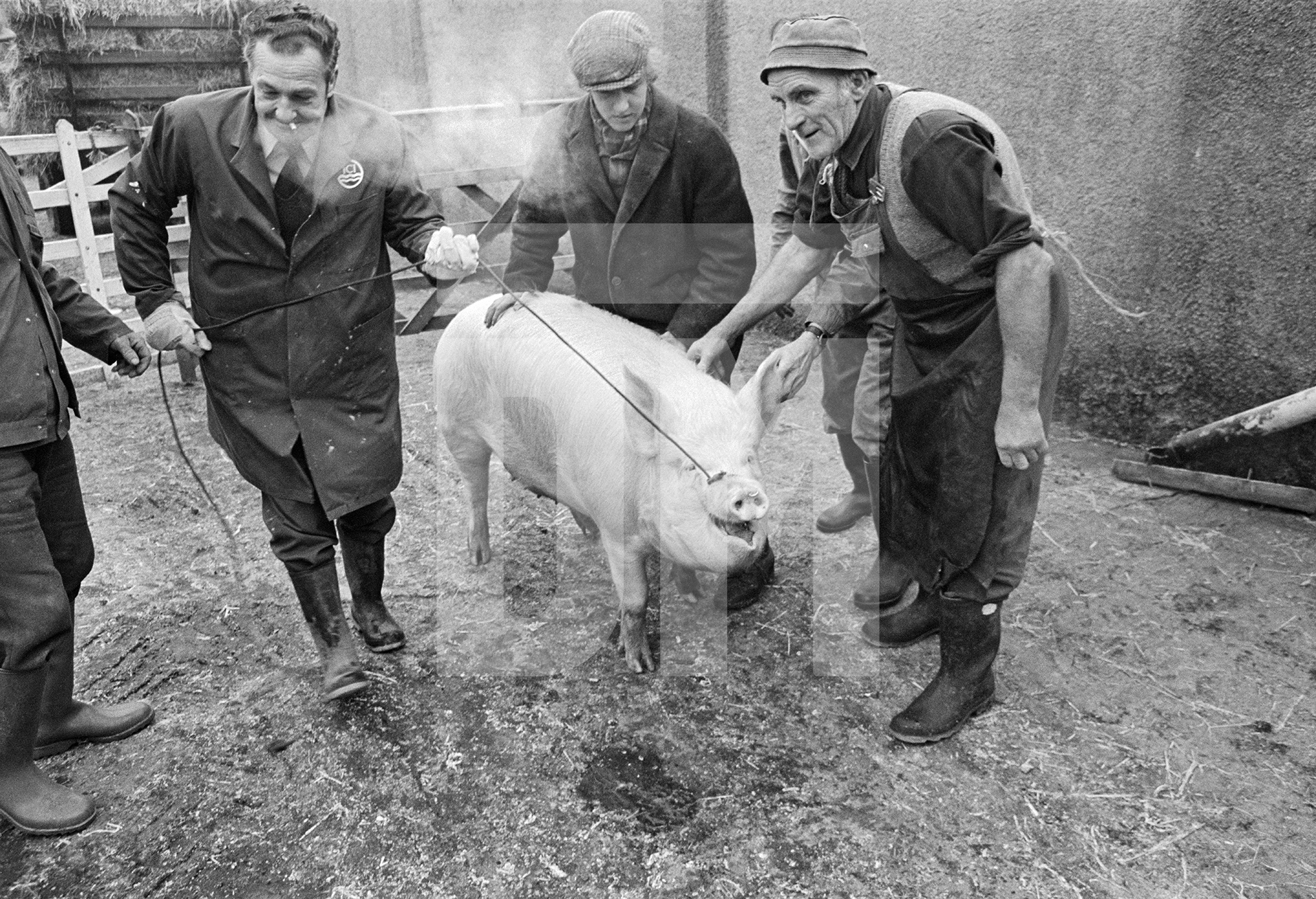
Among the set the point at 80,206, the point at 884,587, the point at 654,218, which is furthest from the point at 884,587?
the point at 80,206

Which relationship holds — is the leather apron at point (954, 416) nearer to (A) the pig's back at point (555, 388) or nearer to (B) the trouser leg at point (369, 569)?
(A) the pig's back at point (555, 388)

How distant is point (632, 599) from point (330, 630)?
1039 mm

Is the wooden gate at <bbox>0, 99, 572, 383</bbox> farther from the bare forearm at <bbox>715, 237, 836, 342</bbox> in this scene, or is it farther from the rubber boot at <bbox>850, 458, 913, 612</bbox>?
the rubber boot at <bbox>850, 458, 913, 612</bbox>

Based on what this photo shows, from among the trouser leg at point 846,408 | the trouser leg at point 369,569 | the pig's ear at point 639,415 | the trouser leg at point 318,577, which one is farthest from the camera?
the trouser leg at point 846,408

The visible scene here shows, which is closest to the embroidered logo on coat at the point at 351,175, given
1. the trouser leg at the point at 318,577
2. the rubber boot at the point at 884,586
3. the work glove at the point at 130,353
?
the work glove at the point at 130,353

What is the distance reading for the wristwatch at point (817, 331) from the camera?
3465mm

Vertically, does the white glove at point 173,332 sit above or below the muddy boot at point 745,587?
above

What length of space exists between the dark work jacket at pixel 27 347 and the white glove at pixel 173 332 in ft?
0.82

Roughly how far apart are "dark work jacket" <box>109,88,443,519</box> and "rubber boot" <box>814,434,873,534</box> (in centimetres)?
211

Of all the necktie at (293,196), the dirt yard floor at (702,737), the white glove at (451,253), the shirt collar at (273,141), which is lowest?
the dirt yard floor at (702,737)

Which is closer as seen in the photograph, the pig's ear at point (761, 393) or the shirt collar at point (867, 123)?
the shirt collar at point (867, 123)

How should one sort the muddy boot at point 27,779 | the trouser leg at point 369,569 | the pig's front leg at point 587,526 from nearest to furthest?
the muddy boot at point 27,779, the trouser leg at point 369,569, the pig's front leg at point 587,526

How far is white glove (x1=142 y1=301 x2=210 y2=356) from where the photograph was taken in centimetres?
302

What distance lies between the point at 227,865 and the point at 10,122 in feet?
37.7
